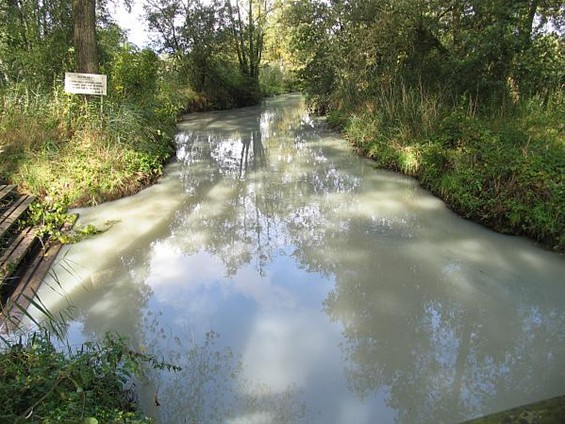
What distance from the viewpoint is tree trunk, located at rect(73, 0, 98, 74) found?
613cm

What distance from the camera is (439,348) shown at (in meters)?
2.58

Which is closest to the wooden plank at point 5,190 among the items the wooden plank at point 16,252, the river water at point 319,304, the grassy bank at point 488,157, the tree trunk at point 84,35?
the wooden plank at point 16,252

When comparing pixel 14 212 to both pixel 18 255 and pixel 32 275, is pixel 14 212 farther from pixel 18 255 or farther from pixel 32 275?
pixel 32 275

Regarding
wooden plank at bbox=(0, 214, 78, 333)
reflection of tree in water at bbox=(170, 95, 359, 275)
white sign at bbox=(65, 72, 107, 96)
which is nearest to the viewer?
wooden plank at bbox=(0, 214, 78, 333)

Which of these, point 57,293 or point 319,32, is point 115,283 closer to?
point 57,293

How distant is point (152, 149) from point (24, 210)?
2692 mm

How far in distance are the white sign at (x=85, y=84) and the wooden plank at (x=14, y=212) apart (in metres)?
1.64

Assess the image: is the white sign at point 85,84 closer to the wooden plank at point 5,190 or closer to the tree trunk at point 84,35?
the tree trunk at point 84,35

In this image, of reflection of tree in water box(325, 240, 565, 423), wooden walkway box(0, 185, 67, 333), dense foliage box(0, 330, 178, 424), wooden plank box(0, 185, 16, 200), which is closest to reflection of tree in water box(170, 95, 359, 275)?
reflection of tree in water box(325, 240, 565, 423)

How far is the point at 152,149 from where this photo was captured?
6.76m

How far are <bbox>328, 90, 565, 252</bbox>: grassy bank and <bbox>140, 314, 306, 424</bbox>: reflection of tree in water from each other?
2.83 m

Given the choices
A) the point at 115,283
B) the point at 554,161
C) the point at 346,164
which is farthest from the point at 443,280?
the point at 346,164

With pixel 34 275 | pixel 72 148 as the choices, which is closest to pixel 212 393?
pixel 34 275

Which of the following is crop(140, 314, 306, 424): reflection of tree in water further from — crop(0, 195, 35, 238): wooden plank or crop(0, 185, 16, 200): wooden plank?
crop(0, 185, 16, 200): wooden plank
